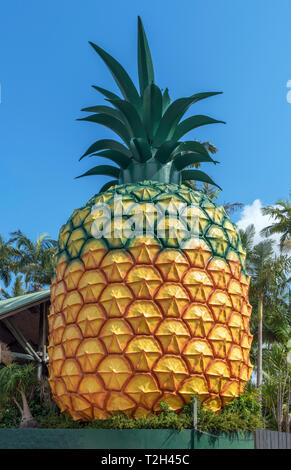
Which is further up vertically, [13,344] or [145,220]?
[145,220]

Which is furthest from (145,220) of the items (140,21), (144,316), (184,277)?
(140,21)

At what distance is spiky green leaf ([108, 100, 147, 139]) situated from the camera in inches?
353

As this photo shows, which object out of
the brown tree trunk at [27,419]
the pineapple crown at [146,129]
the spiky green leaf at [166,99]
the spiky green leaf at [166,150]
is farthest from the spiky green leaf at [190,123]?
the brown tree trunk at [27,419]

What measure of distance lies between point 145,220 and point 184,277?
1299 mm

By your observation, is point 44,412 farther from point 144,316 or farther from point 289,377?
point 289,377

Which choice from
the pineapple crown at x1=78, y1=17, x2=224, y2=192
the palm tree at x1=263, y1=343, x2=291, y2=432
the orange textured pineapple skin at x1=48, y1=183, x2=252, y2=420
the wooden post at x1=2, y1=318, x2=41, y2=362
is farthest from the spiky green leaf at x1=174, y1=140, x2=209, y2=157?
the palm tree at x1=263, y1=343, x2=291, y2=432

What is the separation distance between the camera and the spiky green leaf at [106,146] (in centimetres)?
966

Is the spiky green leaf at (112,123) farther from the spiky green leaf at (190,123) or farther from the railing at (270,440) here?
the railing at (270,440)

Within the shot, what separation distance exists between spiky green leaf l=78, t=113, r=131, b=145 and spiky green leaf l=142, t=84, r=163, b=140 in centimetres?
48

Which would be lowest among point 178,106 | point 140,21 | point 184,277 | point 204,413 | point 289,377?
point 204,413

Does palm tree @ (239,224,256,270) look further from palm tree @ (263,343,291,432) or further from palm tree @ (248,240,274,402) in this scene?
palm tree @ (263,343,291,432)

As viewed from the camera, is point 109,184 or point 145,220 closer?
point 145,220

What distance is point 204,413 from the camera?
7.58 m

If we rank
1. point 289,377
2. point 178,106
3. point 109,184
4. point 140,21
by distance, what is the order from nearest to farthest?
point 178,106
point 140,21
point 109,184
point 289,377
